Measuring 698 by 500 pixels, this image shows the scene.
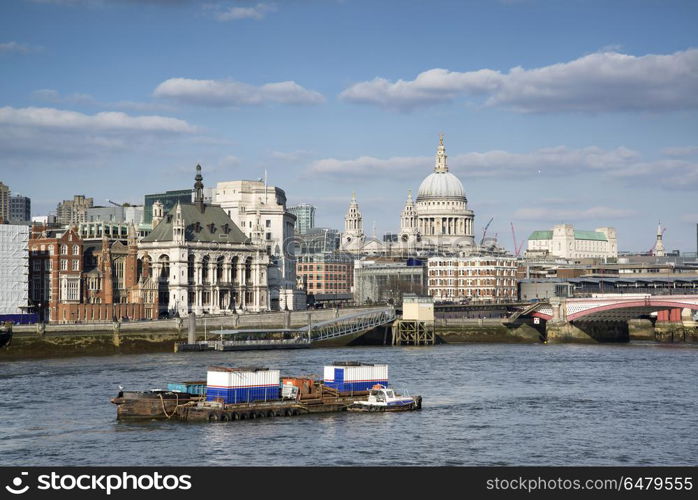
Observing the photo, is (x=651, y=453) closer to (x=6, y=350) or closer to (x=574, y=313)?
(x=6, y=350)

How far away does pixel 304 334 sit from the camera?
16525 cm

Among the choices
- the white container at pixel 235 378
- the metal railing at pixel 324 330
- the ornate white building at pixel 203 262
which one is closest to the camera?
the white container at pixel 235 378

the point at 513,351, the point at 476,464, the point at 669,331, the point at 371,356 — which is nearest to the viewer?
the point at 476,464

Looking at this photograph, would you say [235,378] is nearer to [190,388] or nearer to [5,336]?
[190,388]

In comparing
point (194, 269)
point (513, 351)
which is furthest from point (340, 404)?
point (194, 269)

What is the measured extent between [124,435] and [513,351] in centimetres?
8988

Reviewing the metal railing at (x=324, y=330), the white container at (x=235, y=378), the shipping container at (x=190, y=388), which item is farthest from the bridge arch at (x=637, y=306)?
the white container at (x=235, y=378)

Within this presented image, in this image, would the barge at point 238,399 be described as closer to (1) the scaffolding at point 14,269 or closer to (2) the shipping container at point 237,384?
(2) the shipping container at point 237,384

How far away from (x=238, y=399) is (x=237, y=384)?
104cm

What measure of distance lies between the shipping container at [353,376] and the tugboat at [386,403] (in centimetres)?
244

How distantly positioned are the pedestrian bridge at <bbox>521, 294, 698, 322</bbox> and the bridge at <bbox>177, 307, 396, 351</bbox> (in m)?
26.6

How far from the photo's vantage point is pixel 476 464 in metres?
64.5

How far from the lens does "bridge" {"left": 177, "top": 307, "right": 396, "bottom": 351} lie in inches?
5886

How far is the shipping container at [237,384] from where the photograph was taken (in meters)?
80.6
